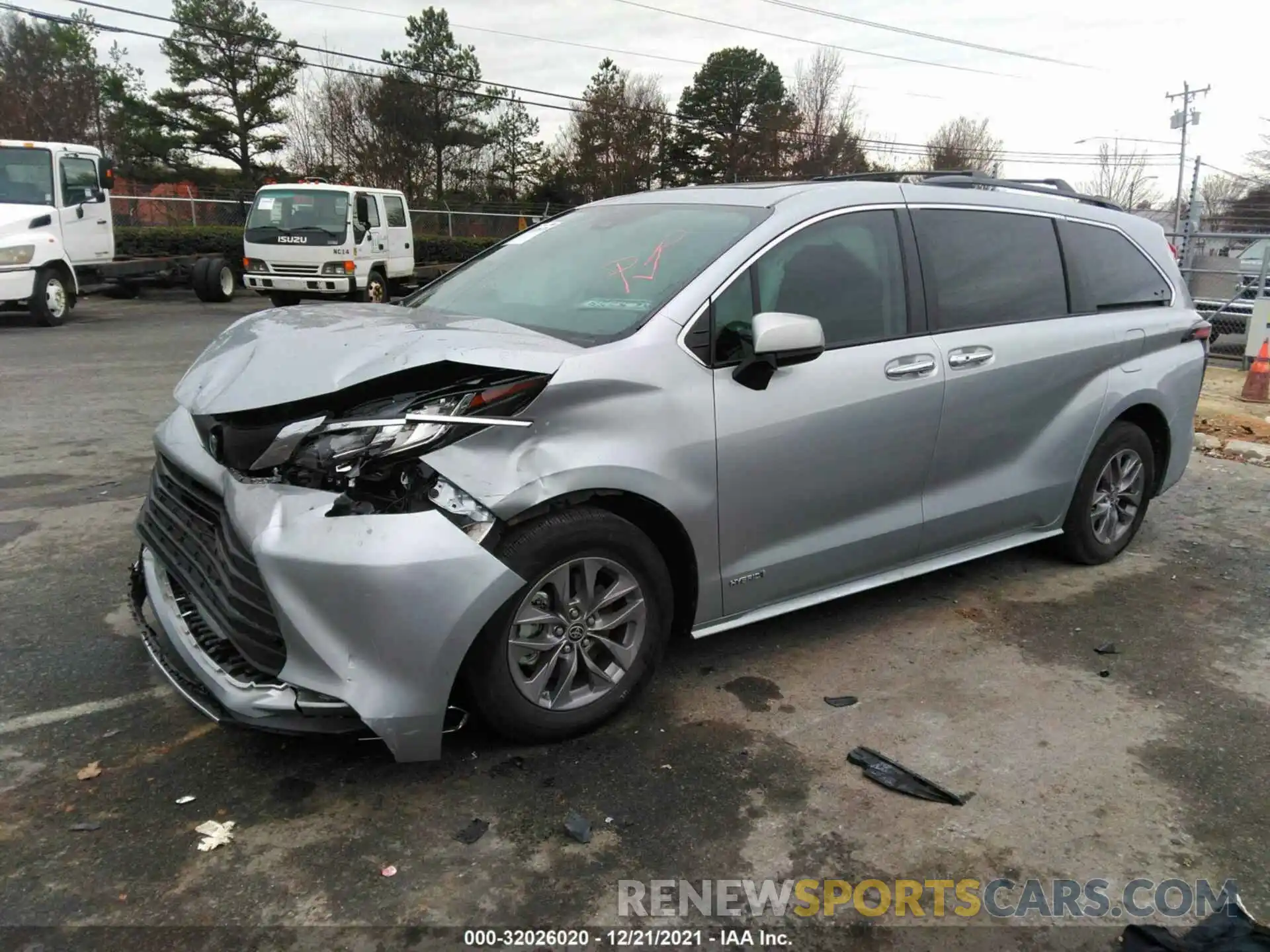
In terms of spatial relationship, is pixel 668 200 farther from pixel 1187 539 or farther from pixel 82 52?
pixel 82 52

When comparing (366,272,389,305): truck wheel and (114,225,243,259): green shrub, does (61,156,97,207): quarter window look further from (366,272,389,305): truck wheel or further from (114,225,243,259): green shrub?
(114,225,243,259): green shrub

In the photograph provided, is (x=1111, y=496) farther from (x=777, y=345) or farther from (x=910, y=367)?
(x=777, y=345)

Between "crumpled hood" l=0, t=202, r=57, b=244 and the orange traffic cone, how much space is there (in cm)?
1604

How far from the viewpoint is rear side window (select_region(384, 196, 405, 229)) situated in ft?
58.7

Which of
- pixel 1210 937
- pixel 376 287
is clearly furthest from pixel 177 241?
pixel 1210 937

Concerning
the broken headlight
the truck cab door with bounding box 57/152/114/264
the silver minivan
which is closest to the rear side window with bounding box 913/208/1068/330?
the silver minivan

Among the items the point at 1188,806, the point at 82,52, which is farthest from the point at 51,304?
the point at 82,52

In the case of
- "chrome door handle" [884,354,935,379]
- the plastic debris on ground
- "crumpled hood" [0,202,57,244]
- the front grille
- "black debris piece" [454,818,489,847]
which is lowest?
"black debris piece" [454,818,489,847]

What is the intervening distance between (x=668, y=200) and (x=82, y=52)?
1624 inches

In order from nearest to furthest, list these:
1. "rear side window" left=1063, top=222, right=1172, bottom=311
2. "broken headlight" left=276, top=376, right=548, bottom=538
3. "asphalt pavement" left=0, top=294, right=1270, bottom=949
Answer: "asphalt pavement" left=0, top=294, right=1270, bottom=949, "broken headlight" left=276, top=376, right=548, bottom=538, "rear side window" left=1063, top=222, right=1172, bottom=311

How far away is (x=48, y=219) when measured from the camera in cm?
1404

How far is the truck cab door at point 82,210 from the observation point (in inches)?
568

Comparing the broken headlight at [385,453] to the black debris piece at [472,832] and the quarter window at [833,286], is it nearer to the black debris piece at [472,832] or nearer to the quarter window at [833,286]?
the black debris piece at [472,832]

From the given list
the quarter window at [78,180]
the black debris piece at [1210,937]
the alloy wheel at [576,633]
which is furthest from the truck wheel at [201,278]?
the black debris piece at [1210,937]
